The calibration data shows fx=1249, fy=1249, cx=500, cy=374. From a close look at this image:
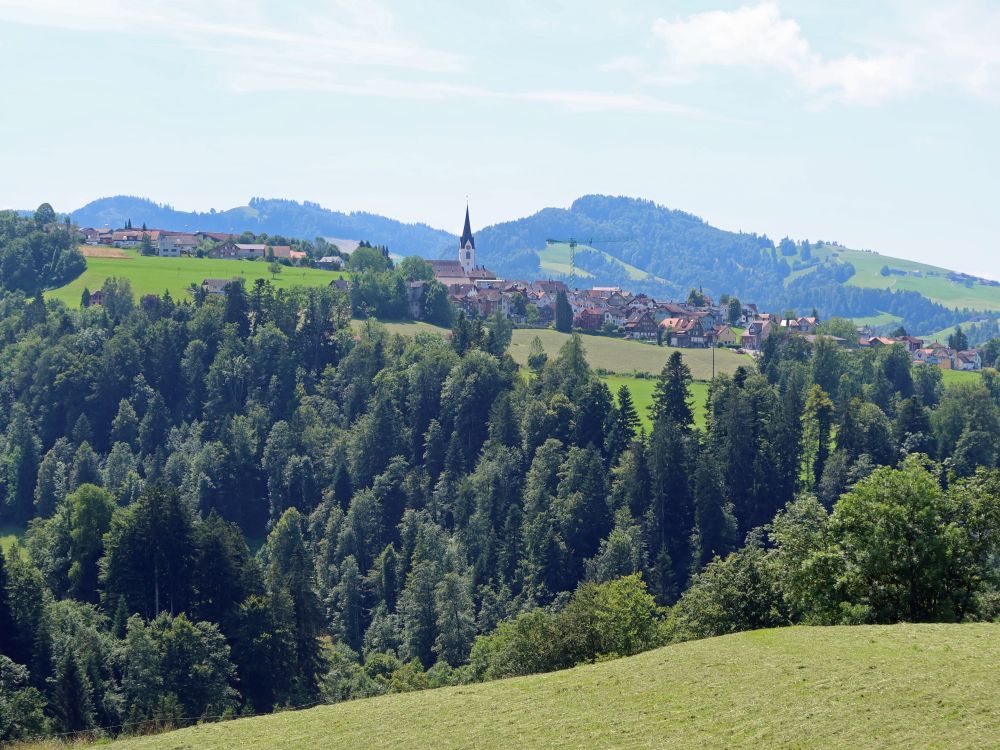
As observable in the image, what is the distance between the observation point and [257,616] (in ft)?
275

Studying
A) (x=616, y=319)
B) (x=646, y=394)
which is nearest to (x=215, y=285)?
(x=616, y=319)

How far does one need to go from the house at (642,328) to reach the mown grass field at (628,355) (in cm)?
702

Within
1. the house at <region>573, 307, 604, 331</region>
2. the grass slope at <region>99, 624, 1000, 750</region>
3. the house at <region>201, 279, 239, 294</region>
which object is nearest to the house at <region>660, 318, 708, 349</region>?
the house at <region>573, 307, 604, 331</region>

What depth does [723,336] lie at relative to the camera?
18725cm

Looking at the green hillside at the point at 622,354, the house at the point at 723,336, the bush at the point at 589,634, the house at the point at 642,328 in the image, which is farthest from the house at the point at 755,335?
the bush at the point at 589,634

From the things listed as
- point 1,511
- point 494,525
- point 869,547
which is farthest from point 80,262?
point 869,547

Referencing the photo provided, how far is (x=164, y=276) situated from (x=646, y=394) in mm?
84162

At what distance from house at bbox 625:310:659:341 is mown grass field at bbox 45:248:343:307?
45753 mm

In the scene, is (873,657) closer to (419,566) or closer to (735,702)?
(735,702)

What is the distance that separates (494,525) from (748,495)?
22770mm

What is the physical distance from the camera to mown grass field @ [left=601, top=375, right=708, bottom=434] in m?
124

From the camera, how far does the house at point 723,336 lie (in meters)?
182

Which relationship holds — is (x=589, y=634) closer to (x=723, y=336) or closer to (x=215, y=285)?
(x=215, y=285)

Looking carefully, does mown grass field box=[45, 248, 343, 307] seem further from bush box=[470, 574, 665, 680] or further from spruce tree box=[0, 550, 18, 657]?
bush box=[470, 574, 665, 680]
